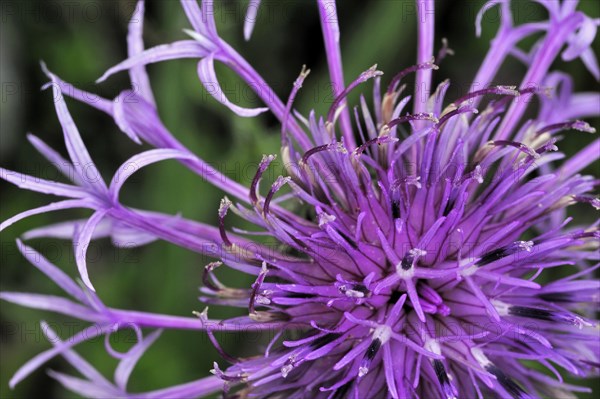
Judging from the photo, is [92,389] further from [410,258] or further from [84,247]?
[410,258]

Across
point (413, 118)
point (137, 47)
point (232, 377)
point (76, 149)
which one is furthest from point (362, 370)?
point (137, 47)

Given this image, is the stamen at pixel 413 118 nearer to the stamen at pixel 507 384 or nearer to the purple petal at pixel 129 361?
the stamen at pixel 507 384

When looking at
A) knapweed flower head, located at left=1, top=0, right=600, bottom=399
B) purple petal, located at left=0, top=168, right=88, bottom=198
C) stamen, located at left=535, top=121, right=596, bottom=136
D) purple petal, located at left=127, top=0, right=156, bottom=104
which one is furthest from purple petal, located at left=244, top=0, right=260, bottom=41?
stamen, located at left=535, top=121, right=596, bottom=136

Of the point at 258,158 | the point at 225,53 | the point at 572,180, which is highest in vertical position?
the point at 225,53

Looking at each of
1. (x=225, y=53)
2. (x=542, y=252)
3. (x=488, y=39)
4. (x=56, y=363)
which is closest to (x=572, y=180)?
(x=542, y=252)

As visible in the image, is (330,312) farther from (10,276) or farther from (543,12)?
(543,12)

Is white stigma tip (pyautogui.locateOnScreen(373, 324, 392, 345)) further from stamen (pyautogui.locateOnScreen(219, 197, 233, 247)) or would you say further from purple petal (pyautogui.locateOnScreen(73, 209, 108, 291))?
purple petal (pyautogui.locateOnScreen(73, 209, 108, 291))

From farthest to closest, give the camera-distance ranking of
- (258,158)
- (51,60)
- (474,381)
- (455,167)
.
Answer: (51,60), (258,158), (455,167), (474,381)

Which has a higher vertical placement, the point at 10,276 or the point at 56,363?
the point at 10,276
